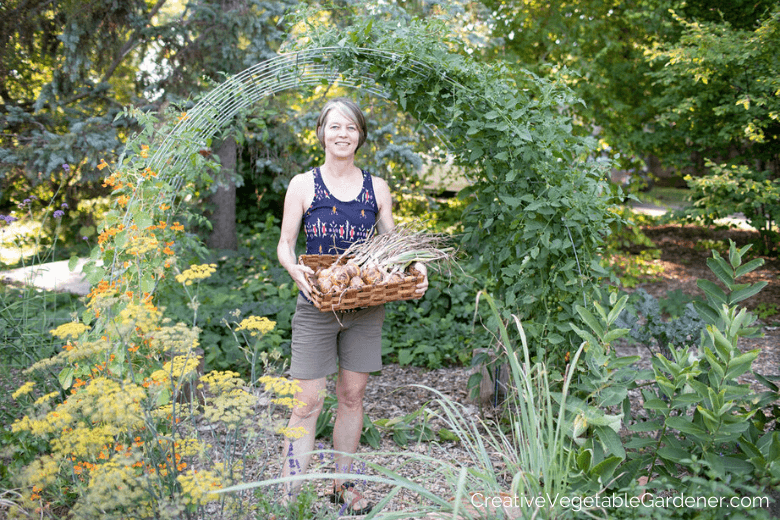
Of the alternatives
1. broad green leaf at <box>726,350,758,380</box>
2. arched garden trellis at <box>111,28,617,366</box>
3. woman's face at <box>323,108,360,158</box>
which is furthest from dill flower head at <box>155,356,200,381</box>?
broad green leaf at <box>726,350,758,380</box>

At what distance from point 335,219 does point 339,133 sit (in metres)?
0.38

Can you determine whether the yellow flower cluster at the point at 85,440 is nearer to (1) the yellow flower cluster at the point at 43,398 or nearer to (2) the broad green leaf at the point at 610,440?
(1) the yellow flower cluster at the point at 43,398

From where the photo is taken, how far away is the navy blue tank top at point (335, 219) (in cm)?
242

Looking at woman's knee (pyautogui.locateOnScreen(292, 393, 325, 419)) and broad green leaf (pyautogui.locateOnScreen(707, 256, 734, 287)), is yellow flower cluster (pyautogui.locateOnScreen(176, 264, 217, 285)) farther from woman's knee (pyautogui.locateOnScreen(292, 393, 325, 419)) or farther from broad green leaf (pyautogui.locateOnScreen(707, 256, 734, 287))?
broad green leaf (pyautogui.locateOnScreen(707, 256, 734, 287))

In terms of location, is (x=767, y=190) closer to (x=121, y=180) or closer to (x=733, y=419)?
(x=733, y=419)

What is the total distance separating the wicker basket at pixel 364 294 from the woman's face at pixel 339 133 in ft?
1.57

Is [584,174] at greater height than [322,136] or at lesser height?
lesser

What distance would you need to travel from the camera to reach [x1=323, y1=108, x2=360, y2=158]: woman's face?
233cm

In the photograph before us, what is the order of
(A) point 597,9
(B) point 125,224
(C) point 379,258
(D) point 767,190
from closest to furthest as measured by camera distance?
(C) point 379,258
(B) point 125,224
(D) point 767,190
(A) point 597,9

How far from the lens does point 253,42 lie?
4887 mm

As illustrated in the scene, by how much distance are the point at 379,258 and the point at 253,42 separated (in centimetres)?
340

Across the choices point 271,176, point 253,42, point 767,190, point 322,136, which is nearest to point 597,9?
point 767,190

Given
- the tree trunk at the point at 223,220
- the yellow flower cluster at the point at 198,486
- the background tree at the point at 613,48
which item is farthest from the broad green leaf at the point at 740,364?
the tree trunk at the point at 223,220

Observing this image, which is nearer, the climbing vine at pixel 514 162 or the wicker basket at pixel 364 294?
the wicker basket at pixel 364 294
